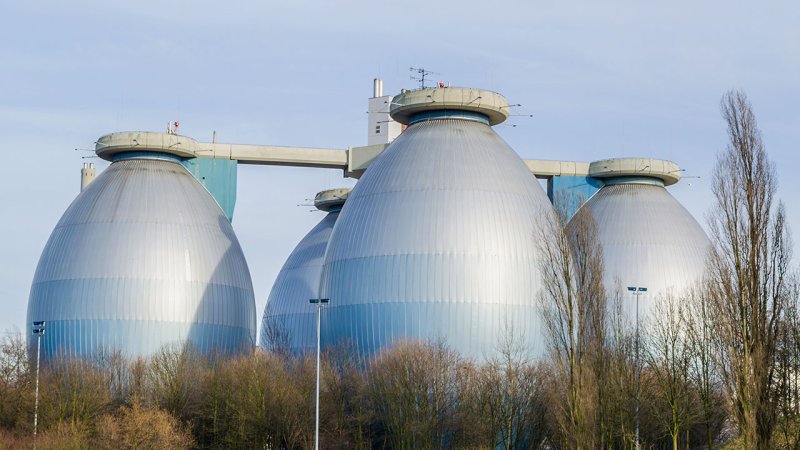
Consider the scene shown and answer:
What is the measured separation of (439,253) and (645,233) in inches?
822

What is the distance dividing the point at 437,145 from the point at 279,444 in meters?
16.7

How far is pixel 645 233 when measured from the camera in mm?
81500

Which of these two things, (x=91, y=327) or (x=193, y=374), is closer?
(x=193, y=374)

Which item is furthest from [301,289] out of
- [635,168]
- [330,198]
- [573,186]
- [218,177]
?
[635,168]

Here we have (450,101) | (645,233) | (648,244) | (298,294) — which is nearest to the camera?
(450,101)

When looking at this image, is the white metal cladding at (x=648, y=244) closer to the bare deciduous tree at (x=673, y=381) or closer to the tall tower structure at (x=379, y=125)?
the bare deciduous tree at (x=673, y=381)

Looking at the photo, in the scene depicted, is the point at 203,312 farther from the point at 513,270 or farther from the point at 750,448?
the point at 750,448

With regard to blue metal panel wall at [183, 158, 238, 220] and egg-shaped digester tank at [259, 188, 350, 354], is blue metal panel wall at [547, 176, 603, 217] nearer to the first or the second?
egg-shaped digester tank at [259, 188, 350, 354]

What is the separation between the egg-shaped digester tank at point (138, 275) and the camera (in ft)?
242

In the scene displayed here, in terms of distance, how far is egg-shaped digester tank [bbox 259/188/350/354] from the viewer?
298 feet

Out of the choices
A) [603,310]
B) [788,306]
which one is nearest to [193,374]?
[603,310]

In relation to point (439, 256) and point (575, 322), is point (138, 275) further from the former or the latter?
point (575, 322)

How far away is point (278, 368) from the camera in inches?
2606

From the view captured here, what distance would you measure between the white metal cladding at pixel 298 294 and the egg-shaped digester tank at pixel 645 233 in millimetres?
19480
